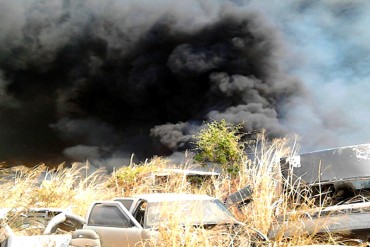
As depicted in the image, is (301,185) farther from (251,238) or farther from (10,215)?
(10,215)

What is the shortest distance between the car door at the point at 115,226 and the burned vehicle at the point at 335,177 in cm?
247

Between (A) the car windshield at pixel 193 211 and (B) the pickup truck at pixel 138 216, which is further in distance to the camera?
(B) the pickup truck at pixel 138 216

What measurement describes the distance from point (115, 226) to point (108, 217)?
13.0 inches

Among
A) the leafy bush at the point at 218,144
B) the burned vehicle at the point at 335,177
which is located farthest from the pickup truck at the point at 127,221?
the leafy bush at the point at 218,144

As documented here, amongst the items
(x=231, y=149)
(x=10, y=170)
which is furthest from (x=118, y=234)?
(x=231, y=149)

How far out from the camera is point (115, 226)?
7.82 m

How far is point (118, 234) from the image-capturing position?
297 inches

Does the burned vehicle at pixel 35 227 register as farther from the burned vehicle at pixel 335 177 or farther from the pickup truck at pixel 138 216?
the burned vehicle at pixel 335 177

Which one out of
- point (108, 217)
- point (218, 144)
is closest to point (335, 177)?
point (108, 217)

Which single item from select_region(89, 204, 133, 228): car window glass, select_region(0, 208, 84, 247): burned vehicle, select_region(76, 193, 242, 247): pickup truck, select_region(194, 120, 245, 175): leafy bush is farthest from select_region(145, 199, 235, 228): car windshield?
select_region(194, 120, 245, 175): leafy bush

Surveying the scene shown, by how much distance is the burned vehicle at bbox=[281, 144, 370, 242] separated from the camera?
5727 millimetres

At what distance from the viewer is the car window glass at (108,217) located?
7726mm

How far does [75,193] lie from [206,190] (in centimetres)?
415

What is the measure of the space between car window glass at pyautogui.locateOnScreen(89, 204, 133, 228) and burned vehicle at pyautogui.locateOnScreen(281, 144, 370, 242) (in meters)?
2.88
